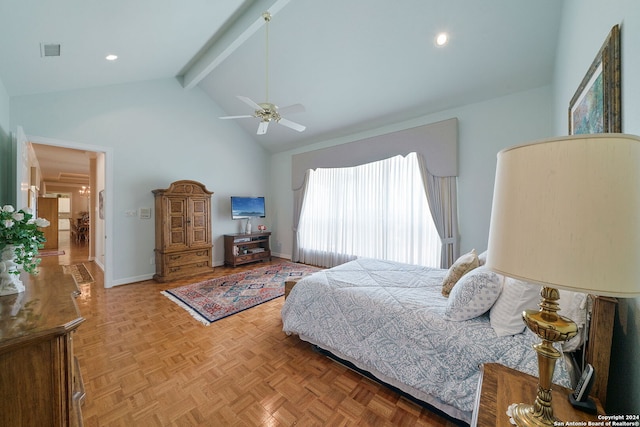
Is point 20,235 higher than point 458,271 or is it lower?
higher

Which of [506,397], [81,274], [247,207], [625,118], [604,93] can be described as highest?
[604,93]

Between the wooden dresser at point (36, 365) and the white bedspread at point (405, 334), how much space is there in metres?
1.45

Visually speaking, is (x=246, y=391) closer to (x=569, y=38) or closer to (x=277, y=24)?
(x=569, y=38)

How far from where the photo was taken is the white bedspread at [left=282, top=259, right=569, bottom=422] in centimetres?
128

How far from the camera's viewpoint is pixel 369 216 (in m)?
4.29

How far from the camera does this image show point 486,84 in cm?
294

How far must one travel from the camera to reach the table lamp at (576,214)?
0.49 m

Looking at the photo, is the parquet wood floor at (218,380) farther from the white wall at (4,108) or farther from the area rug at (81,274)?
the white wall at (4,108)

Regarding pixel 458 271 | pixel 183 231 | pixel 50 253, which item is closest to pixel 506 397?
pixel 458 271

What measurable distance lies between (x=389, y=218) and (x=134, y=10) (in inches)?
158

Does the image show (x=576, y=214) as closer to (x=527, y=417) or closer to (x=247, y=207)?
(x=527, y=417)

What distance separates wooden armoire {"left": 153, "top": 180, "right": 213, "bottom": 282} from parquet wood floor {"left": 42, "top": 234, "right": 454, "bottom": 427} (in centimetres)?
141

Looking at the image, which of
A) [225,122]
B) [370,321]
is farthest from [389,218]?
[225,122]

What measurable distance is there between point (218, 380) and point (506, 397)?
69.9 inches
